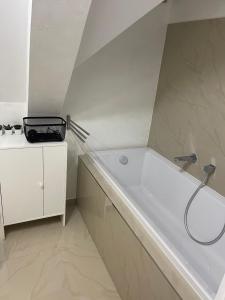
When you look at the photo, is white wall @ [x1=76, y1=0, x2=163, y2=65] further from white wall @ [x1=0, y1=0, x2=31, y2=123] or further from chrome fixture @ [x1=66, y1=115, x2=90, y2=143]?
chrome fixture @ [x1=66, y1=115, x2=90, y2=143]

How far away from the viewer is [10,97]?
192cm

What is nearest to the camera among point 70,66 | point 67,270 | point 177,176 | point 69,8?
point 69,8

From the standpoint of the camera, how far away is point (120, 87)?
2271mm

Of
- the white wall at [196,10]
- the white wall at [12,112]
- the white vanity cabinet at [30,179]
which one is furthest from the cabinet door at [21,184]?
the white wall at [196,10]

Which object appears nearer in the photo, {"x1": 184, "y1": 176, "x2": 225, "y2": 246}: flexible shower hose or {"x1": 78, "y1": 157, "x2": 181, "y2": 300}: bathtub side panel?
{"x1": 78, "y1": 157, "x2": 181, "y2": 300}: bathtub side panel

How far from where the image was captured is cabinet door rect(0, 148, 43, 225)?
69.8 inches

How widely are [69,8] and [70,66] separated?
40 centimetres

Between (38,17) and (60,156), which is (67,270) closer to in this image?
(60,156)

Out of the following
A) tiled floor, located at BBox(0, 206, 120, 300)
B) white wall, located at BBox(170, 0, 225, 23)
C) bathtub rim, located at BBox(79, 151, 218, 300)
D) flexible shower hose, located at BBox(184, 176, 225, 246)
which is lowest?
tiled floor, located at BBox(0, 206, 120, 300)

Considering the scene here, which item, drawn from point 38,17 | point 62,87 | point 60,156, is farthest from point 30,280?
point 38,17

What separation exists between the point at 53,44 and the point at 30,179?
41.6 inches

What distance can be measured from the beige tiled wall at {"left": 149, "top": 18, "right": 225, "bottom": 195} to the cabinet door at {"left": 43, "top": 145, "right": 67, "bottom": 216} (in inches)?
40.1

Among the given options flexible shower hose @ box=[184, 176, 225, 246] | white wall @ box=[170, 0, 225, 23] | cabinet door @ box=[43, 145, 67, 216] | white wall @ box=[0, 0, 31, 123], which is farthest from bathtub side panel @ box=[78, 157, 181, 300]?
white wall @ box=[170, 0, 225, 23]

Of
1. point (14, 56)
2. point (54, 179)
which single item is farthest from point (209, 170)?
point (14, 56)
